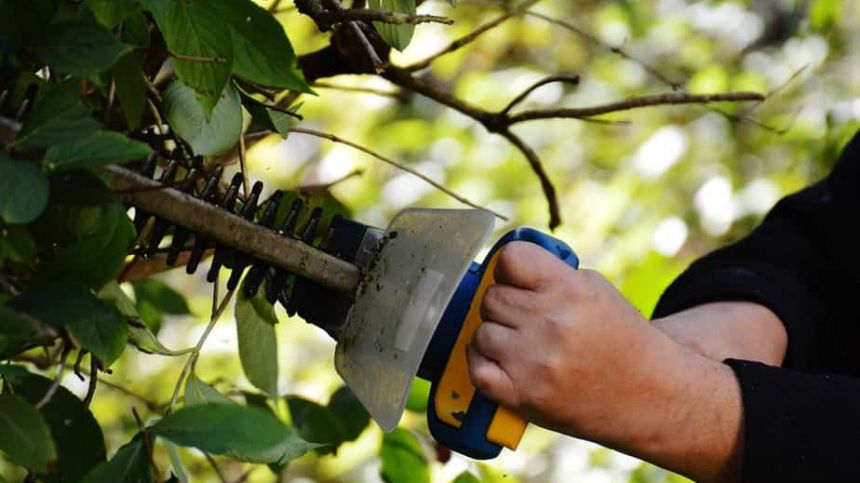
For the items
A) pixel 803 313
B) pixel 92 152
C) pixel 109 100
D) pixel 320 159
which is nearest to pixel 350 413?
pixel 803 313

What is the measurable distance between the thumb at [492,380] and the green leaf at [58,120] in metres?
0.33

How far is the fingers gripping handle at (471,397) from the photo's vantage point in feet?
2.74

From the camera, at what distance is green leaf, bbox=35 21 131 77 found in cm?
57

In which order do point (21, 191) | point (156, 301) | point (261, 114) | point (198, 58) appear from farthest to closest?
point (156, 301), point (261, 114), point (198, 58), point (21, 191)

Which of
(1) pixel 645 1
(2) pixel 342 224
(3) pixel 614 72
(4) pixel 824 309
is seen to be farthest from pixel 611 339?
(1) pixel 645 1

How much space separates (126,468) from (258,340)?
23 centimetres

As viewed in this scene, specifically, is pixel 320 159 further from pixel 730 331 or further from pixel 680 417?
pixel 680 417

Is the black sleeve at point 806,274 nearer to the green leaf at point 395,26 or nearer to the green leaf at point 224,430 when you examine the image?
the green leaf at point 395,26

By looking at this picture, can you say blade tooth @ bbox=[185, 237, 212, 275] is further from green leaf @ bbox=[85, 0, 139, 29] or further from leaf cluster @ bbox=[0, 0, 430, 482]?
green leaf @ bbox=[85, 0, 139, 29]

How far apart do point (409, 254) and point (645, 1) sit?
92.3 inches

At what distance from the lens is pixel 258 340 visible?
88 centimetres

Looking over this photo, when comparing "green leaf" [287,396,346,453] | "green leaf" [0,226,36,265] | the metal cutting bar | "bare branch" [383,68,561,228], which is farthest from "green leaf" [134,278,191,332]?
"green leaf" [0,226,36,265]

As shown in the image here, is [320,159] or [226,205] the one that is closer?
[226,205]

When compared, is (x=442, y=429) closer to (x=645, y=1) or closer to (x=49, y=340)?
(x=49, y=340)
